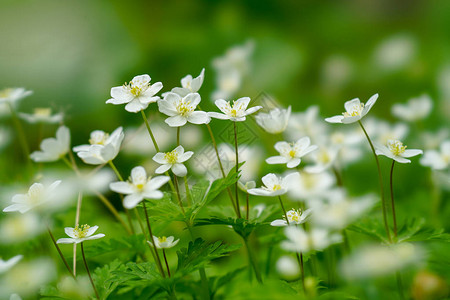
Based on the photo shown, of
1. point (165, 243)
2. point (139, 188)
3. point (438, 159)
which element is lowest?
point (438, 159)

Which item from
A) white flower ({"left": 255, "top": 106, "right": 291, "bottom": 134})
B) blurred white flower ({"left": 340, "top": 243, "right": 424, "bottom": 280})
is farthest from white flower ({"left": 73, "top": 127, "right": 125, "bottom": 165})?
blurred white flower ({"left": 340, "top": 243, "right": 424, "bottom": 280})

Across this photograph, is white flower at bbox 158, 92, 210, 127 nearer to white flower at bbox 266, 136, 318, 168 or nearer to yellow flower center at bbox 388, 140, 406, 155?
white flower at bbox 266, 136, 318, 168

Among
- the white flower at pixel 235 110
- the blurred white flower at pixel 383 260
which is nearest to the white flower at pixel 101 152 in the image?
the white flower at pixel 235 110

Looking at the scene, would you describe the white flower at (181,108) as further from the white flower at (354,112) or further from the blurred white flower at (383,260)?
the blurred white flower at (383,260)

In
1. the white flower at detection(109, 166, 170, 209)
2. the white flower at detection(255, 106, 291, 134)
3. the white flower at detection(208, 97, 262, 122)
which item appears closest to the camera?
the white flower at detection(109, 166, 170, 209)

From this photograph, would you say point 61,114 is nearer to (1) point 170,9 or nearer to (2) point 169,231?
(2) point 169,231

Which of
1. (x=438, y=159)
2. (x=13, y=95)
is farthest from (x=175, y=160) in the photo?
(x=438, y=159)

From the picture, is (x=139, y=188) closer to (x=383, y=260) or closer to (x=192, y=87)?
(x=192, y=87)
